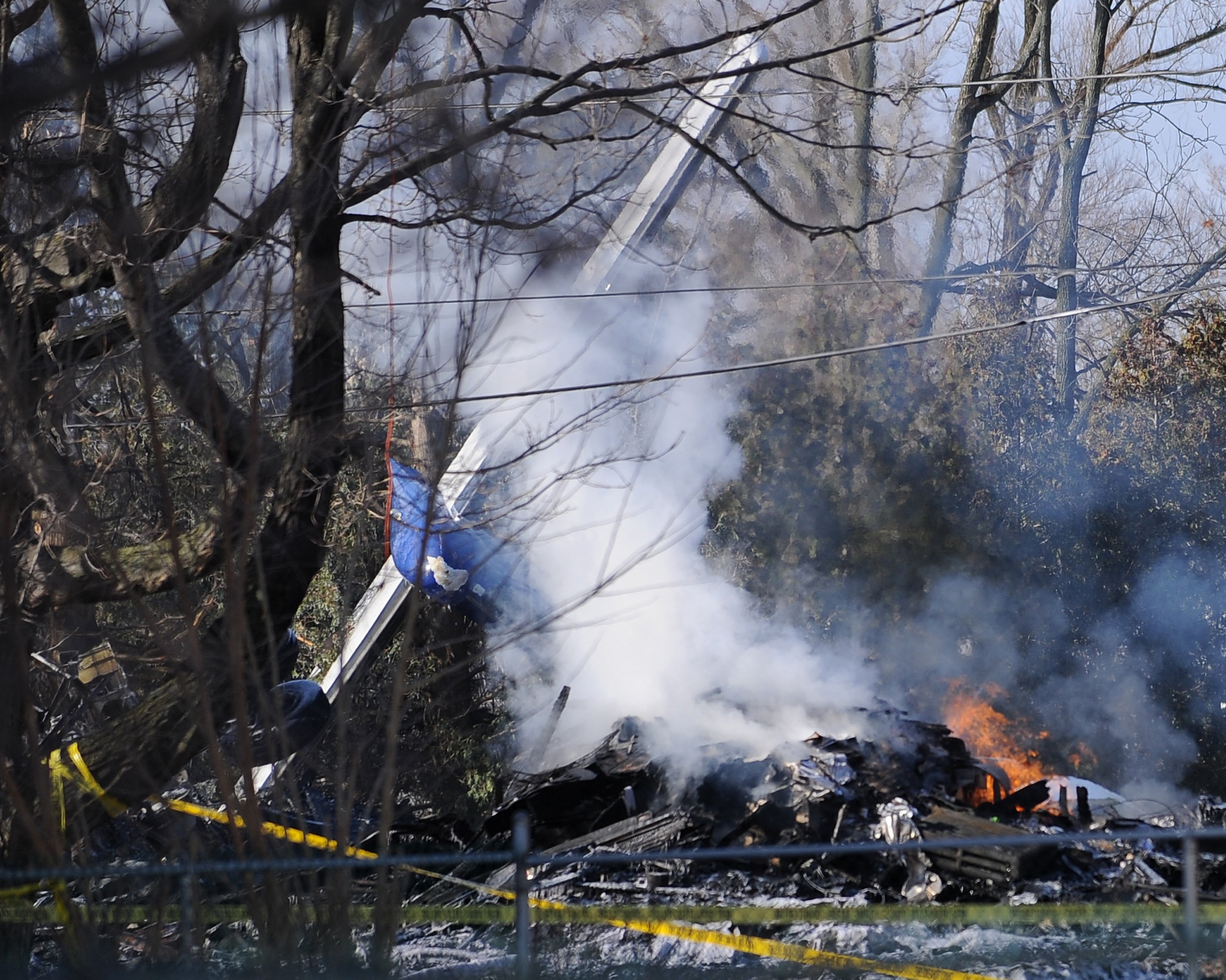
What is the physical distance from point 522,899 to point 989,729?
42.6 feet

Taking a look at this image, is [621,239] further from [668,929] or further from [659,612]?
[659,612]

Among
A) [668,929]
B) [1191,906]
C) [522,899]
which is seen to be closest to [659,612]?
[668,929]

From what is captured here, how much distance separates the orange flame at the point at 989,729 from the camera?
14.9 m

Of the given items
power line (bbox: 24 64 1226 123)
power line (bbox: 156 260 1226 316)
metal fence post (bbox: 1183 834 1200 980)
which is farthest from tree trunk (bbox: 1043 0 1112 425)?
metal fence post (bbox: 1183 834 1200 980)

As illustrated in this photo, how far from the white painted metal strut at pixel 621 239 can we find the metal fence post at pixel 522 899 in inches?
148

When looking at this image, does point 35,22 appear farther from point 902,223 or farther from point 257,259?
point 902,223

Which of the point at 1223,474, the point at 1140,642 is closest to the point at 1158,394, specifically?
the point at 1223,474

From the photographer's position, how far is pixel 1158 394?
50.1 ft

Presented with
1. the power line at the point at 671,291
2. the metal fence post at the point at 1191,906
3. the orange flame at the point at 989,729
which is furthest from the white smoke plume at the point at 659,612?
the metal fence post at the point at 1191,906

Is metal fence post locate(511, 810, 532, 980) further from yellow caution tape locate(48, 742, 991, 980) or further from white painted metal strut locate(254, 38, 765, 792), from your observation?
white painted metal strut locate(254, 38, 765, 792)

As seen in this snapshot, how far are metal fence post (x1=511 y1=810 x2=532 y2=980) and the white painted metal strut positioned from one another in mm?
3747

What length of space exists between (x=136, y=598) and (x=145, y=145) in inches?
103

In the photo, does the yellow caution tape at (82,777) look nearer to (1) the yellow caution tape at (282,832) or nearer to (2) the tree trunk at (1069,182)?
(1) the yellow caution tape at (282,832)

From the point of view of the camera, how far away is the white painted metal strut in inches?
315
